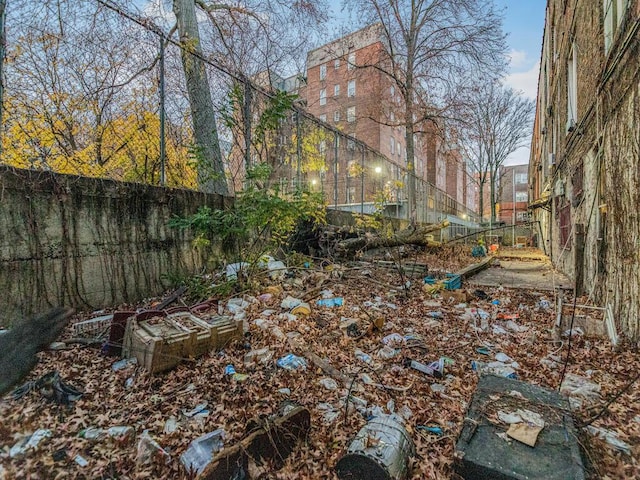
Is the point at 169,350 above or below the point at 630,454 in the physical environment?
above

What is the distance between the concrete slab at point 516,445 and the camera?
1465mm

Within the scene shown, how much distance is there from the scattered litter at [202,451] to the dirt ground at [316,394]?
0.16 feet

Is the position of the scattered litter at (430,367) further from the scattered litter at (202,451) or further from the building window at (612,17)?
the building window at (612,17)

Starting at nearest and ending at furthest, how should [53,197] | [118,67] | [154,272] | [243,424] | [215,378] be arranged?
[243,424] < [215,378] < [53,197] < [154,272] < [118,67]

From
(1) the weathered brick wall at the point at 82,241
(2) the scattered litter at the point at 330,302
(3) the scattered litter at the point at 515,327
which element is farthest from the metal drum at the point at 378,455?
(1) the weathered brick wall at the point at 82,241

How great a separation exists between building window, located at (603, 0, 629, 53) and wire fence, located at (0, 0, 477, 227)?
414cm

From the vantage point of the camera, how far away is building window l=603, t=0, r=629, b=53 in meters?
3.65

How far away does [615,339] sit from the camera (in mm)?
3244

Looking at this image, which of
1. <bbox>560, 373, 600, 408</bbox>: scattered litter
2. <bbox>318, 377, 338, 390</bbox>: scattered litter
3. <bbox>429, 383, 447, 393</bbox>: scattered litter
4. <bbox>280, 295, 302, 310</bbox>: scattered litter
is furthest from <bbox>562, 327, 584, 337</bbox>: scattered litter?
<bbox>280, 295, 302, 310</bbox>: scattered litter

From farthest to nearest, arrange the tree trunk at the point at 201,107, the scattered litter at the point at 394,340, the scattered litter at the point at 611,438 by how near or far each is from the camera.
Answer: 1. the tree trunk at the point at 201,107
2. the scattered litter at the point at 394,340
3. the scattered litter at the point at 611,438

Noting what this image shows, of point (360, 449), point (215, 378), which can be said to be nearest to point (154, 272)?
point (215, 378)

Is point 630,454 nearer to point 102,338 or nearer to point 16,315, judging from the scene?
point 102,338

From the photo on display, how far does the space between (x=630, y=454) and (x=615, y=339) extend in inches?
74.1

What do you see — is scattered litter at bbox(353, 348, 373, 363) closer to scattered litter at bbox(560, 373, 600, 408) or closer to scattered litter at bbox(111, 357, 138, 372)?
scattered litter at bbox(560, 373, 600, 408)
